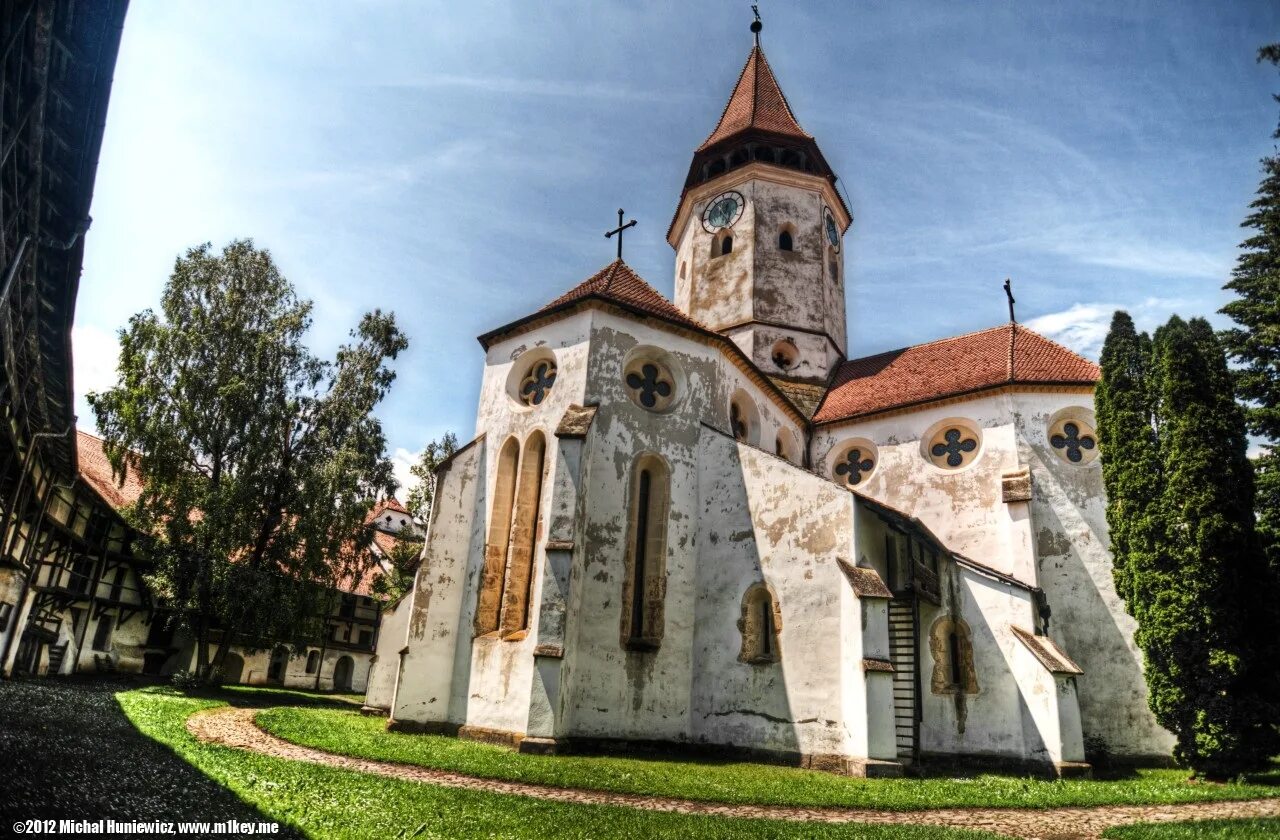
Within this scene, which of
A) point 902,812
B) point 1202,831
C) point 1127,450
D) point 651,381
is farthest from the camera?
point 651,381

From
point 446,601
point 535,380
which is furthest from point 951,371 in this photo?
point 446,601

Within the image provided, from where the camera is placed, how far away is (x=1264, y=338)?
18.9 metres

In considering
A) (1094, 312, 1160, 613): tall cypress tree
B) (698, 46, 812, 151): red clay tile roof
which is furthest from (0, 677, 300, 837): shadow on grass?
(698, 46, 812, 151): red clay tile roof

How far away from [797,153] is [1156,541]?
59.1 feet

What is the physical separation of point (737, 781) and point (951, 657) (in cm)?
773

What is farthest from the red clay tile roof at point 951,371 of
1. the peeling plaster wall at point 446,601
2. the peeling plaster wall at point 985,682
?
the peeling plaster wall at point 446,601

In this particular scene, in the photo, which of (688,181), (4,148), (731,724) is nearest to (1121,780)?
(731,724)

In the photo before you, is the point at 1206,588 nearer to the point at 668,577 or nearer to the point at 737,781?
the point at 737,781

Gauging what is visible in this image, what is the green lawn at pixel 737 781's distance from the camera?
1015 centimetres

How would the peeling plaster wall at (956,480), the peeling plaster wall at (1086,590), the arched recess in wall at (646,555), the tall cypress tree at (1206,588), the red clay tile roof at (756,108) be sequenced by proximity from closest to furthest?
the tall cypress tree at (1206,588) < the arched recess in wall at (646,555) < the peeling plaster wall at (1086,590) < the peeling plaster wall at (956,480) < the red clay tile roof at (756,108)

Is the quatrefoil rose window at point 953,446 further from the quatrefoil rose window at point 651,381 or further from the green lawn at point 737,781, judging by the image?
the green lawn at point 737,781

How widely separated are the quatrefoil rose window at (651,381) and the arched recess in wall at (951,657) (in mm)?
8039

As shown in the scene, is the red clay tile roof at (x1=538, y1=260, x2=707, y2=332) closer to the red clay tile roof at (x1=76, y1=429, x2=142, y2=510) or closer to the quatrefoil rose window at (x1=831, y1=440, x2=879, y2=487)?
the quatrefoil rose window at (x1=831, y1=440, x2=879, y2=487)

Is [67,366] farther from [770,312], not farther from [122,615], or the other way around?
[122,615]
